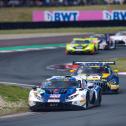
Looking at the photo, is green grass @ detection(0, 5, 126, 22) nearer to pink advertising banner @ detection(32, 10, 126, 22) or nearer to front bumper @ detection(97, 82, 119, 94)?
pink advertising banner @ detection(32, 10, 126, 22)

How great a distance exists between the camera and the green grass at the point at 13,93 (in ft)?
71.9

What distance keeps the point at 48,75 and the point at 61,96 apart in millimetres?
14099

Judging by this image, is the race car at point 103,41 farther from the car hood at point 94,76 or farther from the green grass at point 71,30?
the car hood at point 94,76

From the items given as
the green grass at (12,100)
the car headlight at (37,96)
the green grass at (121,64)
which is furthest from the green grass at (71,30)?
the car headlight at (37,96)

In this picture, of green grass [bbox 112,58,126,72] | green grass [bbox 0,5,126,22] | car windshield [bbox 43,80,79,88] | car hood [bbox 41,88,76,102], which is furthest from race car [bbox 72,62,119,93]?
green grass [bbox 0,5,126,22]

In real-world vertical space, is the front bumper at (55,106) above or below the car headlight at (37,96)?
below

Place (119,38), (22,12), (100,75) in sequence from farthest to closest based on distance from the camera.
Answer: (22,12) < (119,38) < (100,75)

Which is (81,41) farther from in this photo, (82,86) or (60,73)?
(82,86)

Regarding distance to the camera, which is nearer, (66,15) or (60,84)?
(60,84)

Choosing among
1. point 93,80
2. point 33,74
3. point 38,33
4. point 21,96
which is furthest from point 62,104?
point 38,33

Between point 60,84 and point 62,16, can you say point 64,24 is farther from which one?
point 60,84

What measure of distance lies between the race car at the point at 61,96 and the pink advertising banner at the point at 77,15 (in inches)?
1816

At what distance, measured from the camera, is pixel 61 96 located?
65.4 feet

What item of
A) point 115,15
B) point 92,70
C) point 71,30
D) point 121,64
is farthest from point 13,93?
point 115,15
